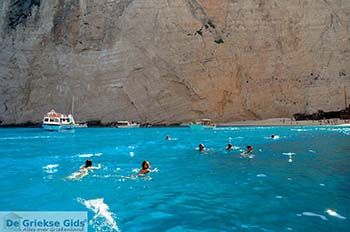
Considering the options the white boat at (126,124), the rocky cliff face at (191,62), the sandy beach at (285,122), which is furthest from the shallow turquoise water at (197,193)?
the rocky cliff face at (191,62)

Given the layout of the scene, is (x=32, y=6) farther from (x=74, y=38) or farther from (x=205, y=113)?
(x=205, y=113)

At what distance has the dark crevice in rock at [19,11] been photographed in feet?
184

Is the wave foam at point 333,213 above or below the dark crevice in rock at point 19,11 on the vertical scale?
below

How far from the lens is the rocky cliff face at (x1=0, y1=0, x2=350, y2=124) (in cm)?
5103

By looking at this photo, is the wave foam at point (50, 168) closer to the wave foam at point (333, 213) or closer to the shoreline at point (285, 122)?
the wave foam at point (333, 213)

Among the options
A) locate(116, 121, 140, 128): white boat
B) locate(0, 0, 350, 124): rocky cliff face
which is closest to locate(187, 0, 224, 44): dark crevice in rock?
locate(0, 0, 350, 124): rocky cliff face

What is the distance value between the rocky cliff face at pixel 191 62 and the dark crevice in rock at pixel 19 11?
6.94 m

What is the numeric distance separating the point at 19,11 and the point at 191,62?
92.3 ft

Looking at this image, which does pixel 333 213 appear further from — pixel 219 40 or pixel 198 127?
pixel 219 40

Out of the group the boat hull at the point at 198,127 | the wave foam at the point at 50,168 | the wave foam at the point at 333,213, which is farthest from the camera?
the boat hull at the point at 198,127

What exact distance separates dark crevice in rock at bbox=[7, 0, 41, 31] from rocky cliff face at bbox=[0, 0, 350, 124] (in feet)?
22.8

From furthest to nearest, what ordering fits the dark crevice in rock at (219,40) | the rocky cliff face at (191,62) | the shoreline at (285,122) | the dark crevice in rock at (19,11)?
the dark crevice in rock at (19,11)
the dark crevice in rock at (219,40)
the rocky cliff face at (191,62)
the shoreline at (285,122)

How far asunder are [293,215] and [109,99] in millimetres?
46108

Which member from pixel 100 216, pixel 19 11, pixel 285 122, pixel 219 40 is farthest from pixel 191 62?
pixel 100 216
